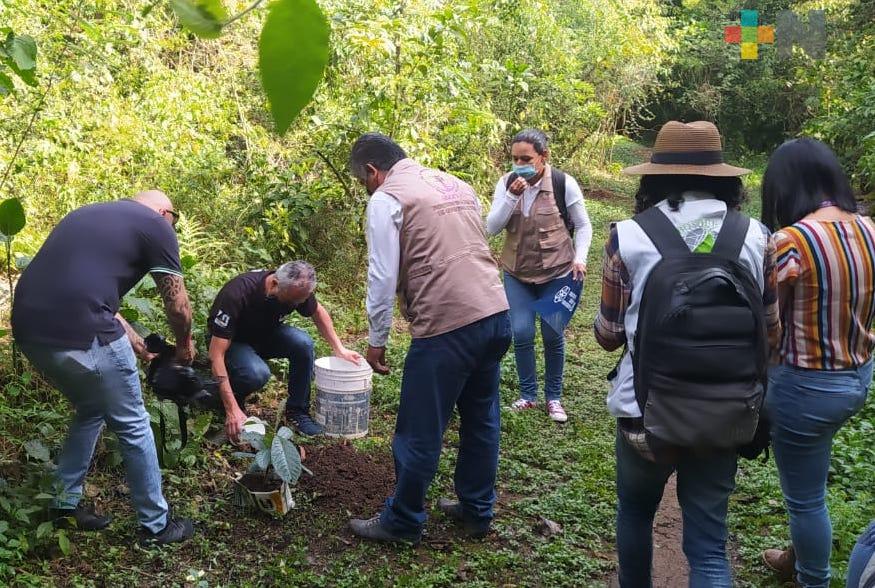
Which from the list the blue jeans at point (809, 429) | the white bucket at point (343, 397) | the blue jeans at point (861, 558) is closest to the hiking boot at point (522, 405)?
the white bucket at point (343, 397)

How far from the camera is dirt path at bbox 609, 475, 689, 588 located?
3.64m

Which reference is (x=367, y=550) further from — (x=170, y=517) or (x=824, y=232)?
(x=824, y=232)

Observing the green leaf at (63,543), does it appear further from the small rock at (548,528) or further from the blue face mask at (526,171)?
the blue face mask at (526,171)

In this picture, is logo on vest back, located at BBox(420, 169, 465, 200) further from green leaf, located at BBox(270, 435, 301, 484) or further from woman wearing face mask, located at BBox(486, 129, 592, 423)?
green leaf, located at BBox(270, 435, 301, 484)

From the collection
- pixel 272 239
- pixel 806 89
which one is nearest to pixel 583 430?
pixel 272 239

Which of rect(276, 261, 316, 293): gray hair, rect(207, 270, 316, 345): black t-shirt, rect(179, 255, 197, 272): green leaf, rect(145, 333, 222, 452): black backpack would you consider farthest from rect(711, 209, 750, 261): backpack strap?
rect(179, 255, 197, 272): green leaf

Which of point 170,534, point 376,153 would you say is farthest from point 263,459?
point 376,153

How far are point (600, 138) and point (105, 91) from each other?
947cm

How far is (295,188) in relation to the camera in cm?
727

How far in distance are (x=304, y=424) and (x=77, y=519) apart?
5.10 feet

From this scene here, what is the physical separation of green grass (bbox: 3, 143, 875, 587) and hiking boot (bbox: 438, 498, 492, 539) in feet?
0.18

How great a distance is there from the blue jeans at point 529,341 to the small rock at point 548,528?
4.14ft

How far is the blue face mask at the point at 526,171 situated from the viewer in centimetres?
473

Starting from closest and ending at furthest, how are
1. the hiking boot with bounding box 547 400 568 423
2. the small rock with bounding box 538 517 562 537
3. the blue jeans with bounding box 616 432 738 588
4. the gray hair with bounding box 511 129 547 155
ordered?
the blue jeans with bounding box 616 432 738 588 < the small rock with bounding box 538 517 562 537 < the gray hair with bounding box 511 129 547 155 < the hiking boot with bounding box 547 400 568 423
